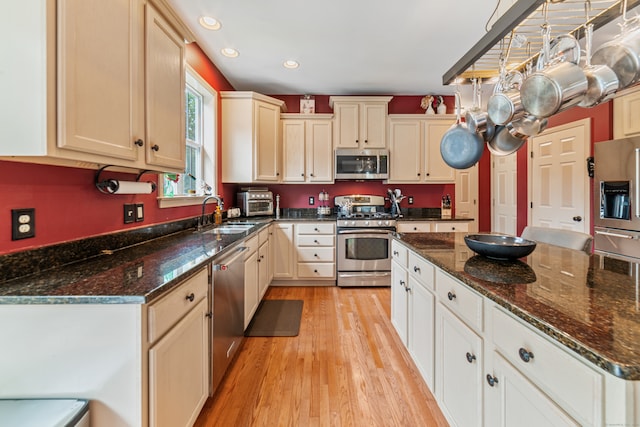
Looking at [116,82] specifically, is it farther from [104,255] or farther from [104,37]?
[104,255]

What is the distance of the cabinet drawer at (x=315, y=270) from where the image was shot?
3.57 meters

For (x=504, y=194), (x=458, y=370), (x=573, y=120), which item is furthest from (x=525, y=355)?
(x=504, y=194)

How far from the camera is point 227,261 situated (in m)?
1.76

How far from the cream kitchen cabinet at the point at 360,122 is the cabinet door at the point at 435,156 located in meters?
0.64

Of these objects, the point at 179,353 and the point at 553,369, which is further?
the point at 179,353

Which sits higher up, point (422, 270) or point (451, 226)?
point (451, 226)

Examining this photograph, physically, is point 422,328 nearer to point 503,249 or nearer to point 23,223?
point 503,249

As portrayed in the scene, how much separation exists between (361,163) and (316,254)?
4.71 feet

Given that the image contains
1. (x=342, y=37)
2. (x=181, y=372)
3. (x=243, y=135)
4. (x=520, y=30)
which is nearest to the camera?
(x=181, y=372)

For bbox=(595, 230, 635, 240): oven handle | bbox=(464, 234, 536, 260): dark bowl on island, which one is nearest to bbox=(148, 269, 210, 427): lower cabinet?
bbox=(464, 234, 536, 260): dark bowl on island

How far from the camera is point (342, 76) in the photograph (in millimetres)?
3432

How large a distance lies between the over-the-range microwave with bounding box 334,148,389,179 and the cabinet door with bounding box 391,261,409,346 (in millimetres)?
1895

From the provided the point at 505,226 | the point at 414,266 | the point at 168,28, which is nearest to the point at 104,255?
the point at 168,28

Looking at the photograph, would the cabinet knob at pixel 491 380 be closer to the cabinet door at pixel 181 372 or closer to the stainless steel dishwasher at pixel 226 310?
the cabinet door at pixel 181 372
